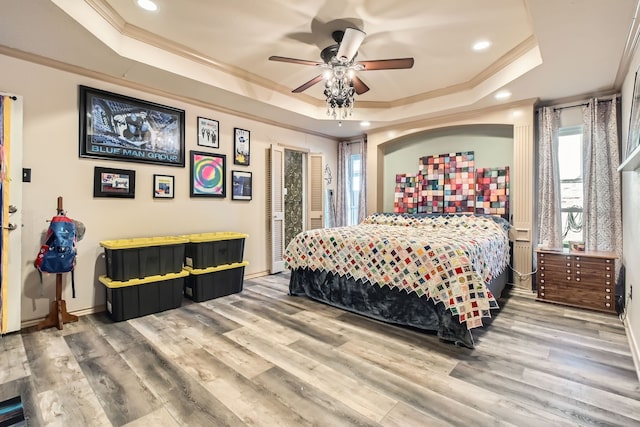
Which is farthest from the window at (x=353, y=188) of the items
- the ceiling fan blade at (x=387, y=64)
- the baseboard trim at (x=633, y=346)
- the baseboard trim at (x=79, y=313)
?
the baseboard trim at (x=79, y=313)

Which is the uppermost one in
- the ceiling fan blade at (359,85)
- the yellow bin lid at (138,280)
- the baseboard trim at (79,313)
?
the ceiling fan blade at (359,85)

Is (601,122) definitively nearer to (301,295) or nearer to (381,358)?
(381,358)

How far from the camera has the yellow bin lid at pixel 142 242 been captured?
2.96 meters

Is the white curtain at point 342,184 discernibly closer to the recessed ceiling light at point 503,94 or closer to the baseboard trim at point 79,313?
the recessed ceiling light at point 503,94

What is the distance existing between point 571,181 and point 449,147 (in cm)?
167

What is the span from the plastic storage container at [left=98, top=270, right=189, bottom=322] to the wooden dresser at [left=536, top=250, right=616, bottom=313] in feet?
13.5

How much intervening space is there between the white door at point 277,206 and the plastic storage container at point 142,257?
5.40 feet

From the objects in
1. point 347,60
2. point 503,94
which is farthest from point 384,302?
point 503,94

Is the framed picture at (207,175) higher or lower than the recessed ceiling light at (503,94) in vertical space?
lower

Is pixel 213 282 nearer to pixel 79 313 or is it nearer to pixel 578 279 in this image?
pixel 79 313

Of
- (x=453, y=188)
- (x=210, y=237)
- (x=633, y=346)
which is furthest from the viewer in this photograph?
(x=453, y=188)

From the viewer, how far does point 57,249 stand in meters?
2.69

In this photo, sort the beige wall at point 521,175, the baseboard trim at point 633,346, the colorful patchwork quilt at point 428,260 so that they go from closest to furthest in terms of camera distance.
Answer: the baseboard trim at point 633,346 → the colorful patchwork quilt at point 428,260 → the beige wall at point 521,175

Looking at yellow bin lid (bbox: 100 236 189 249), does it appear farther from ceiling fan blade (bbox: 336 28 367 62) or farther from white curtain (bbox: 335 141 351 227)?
white curtain (bbox: 335 141 351 227)
